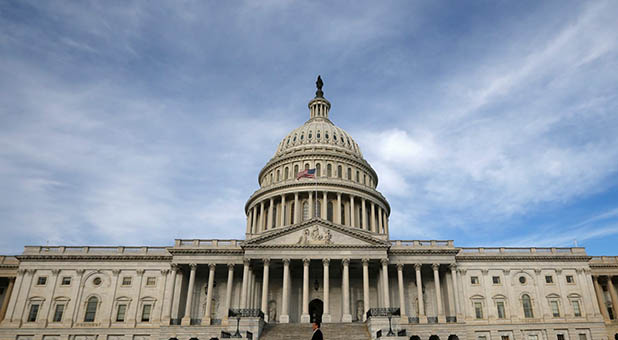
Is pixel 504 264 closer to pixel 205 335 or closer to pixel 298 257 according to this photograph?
pixel 298 257

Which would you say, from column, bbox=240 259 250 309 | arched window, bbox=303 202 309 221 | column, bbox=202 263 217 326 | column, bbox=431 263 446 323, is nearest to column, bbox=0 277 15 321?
column, bbox=202 263 217 326

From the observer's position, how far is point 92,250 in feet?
186

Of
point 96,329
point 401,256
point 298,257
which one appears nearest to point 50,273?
point 96,329

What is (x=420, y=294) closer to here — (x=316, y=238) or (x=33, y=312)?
(x=316, y=238)

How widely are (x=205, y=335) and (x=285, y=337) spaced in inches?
460

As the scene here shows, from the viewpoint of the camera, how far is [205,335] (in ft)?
156

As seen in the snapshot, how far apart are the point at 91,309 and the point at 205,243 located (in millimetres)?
15044

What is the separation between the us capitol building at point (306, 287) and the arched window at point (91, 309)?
0.38 ft

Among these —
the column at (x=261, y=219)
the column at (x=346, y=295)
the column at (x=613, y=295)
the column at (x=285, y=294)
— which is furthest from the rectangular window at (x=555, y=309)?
the column at (x=261, y=219)

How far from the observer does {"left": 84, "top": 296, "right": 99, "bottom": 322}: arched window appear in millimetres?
53000

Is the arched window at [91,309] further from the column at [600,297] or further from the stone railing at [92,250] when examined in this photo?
the column at [600,297]

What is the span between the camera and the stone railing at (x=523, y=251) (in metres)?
56.3

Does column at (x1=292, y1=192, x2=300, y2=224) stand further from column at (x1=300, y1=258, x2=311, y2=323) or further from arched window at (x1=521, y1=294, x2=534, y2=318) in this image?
arched window at (x1=521, y1=294, x2=534, y2=318)

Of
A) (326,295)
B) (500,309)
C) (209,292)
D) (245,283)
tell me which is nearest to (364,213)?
(326,295)
